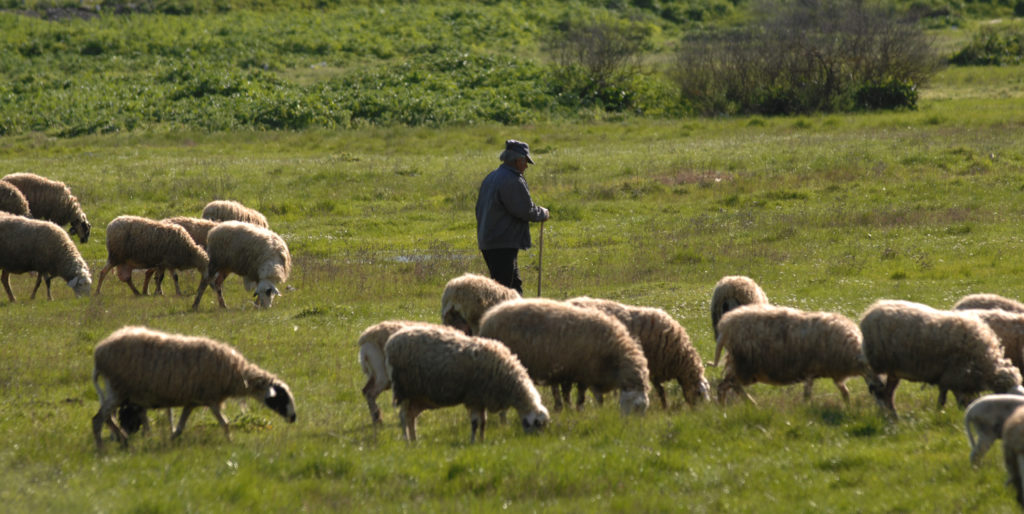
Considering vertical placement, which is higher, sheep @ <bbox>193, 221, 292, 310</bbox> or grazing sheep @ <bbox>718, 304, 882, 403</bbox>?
grazing sheep @ <bbox>718, 304, 882, 403</bbox>

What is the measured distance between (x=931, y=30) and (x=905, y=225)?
2255 inches

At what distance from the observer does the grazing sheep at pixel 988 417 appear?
26.6 feet

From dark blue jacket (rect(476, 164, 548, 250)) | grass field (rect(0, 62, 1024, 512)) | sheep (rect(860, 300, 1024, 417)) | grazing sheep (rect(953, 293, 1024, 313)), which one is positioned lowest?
grass field (rect(0, 62, 1024, 512))

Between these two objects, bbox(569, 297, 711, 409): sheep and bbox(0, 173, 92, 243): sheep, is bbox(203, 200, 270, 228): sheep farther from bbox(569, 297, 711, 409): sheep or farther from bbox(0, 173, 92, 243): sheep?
bbox(569, 297, 711, 409): sheep

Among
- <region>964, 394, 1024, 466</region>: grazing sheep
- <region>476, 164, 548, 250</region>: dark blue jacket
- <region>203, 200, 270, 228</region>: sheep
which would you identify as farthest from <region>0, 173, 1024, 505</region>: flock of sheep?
<region>203, 200, 270, 228</region>: sheep

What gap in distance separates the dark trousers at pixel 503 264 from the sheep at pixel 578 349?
309cm

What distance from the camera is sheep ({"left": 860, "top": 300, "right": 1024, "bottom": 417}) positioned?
1026 cm

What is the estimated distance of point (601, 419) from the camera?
396 inches

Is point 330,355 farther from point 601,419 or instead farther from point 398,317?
point 601,419

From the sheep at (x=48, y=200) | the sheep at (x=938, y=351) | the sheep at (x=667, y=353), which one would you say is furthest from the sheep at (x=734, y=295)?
the sheep at (x=48, y=200)

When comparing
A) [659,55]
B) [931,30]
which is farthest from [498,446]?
[931,30]

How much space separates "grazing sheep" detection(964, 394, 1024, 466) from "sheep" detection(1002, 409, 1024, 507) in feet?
1.76

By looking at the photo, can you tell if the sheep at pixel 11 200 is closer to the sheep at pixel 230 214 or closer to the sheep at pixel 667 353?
the sheep at pixel 230 214

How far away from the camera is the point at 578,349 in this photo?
1071 centimetres
